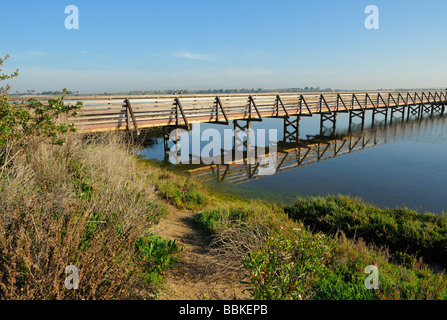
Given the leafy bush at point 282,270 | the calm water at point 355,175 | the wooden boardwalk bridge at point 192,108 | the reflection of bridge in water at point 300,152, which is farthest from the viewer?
the reflection of bridge in water at point 300,152

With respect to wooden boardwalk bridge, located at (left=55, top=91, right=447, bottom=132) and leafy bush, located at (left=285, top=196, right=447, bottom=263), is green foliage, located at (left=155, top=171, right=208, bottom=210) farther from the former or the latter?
wooden boardwalk bridge, located at (left=55, top=91, right=447, bottom=132)

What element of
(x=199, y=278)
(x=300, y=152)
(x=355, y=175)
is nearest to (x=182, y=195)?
(x=199, y=278)

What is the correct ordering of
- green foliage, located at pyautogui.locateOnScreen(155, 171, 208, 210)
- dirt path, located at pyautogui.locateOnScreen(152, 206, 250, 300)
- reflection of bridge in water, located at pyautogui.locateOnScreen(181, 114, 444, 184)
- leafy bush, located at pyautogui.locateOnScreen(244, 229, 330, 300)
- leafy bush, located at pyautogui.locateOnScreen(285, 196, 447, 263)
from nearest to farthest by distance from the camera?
leafy bush, located at pyautogui.locateOnScreen(244, 229, 330, 300) < dirt path, located at pyautogui.locateOnScreen(152, 206, 250, 300) < leafy bush, located at pyautogui.locateOnScreen(285, 196, 447, 263) < green foliage, located at pyautogui.locateOnScreen(155, 171, 208, 210) < reflection of bridge in water, located at pyautogui.locateOnScreen(181, 114, 444, 184)

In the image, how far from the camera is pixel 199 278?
15.2 ft

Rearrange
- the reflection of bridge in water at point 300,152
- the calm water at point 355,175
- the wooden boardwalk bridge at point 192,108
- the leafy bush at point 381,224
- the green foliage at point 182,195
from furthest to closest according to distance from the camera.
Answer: the reflection of bridge in water at point 300,152, the wooden boardwalk bridge at point 192,108, the calm water at point 355,175, the green foliage at point 182,195, the leafy bush at point 381,224

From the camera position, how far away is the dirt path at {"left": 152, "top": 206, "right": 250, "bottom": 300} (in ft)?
13.8

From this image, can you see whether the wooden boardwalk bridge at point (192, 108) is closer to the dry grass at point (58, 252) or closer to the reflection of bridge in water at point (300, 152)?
A: the reflection of bridge in water at point (300, 152)

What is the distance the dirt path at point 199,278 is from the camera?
420cm

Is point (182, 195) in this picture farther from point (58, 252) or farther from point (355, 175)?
point (355, 175)

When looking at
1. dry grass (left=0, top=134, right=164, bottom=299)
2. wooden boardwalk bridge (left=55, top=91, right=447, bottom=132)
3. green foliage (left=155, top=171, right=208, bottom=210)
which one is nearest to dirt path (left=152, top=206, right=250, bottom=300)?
dry grass (left=0, top=134, right=164, bottom=299)

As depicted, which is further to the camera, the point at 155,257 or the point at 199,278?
→ the point at 155,257

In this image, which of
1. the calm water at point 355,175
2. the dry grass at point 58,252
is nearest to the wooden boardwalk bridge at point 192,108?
the calm water at point 355,175

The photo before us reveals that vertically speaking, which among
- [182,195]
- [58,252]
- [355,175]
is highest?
[58,252]

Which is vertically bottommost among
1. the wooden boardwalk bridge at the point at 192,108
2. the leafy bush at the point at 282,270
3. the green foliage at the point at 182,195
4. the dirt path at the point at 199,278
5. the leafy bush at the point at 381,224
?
the leafy bush at the point at 381,224
